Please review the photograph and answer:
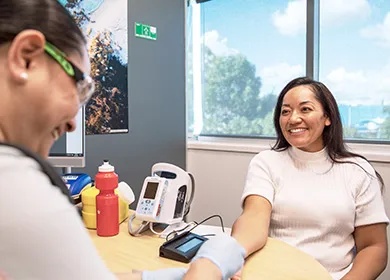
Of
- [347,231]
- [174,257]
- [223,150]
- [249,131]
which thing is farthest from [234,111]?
[174,257]

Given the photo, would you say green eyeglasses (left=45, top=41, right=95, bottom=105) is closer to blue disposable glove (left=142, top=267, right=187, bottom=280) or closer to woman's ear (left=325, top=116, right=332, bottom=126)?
blue disposable glove (left=142, top=267, right=187, bottom=280)

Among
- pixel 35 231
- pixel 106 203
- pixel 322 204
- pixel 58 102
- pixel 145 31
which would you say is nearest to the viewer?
pixel 35 231

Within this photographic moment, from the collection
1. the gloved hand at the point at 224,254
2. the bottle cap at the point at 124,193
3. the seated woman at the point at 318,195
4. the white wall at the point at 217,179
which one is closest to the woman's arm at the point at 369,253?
the seated woman at the point at 318,195

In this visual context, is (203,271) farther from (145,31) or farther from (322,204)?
(145,31)

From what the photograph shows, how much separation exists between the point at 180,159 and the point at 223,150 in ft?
1.26

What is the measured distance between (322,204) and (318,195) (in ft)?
0.13

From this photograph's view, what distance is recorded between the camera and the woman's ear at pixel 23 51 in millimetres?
434

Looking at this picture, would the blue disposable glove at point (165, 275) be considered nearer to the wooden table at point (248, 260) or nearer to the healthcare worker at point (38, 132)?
the wooden table at point (248, 260)

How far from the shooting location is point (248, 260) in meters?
A: 1.04

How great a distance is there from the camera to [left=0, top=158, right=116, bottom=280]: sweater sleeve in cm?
37

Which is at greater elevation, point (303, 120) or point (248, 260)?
point (303, 120)

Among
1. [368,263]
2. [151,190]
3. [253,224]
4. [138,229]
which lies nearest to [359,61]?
[368,263]

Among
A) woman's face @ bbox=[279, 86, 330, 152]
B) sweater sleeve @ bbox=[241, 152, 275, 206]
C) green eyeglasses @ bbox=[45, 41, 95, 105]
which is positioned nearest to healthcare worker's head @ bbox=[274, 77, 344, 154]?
woman's face @ bbox=[279, 86, 330, 152]

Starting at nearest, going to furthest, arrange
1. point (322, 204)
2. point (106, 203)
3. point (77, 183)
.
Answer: point (106, 203) < point (322, 204) < point (77, 183)
